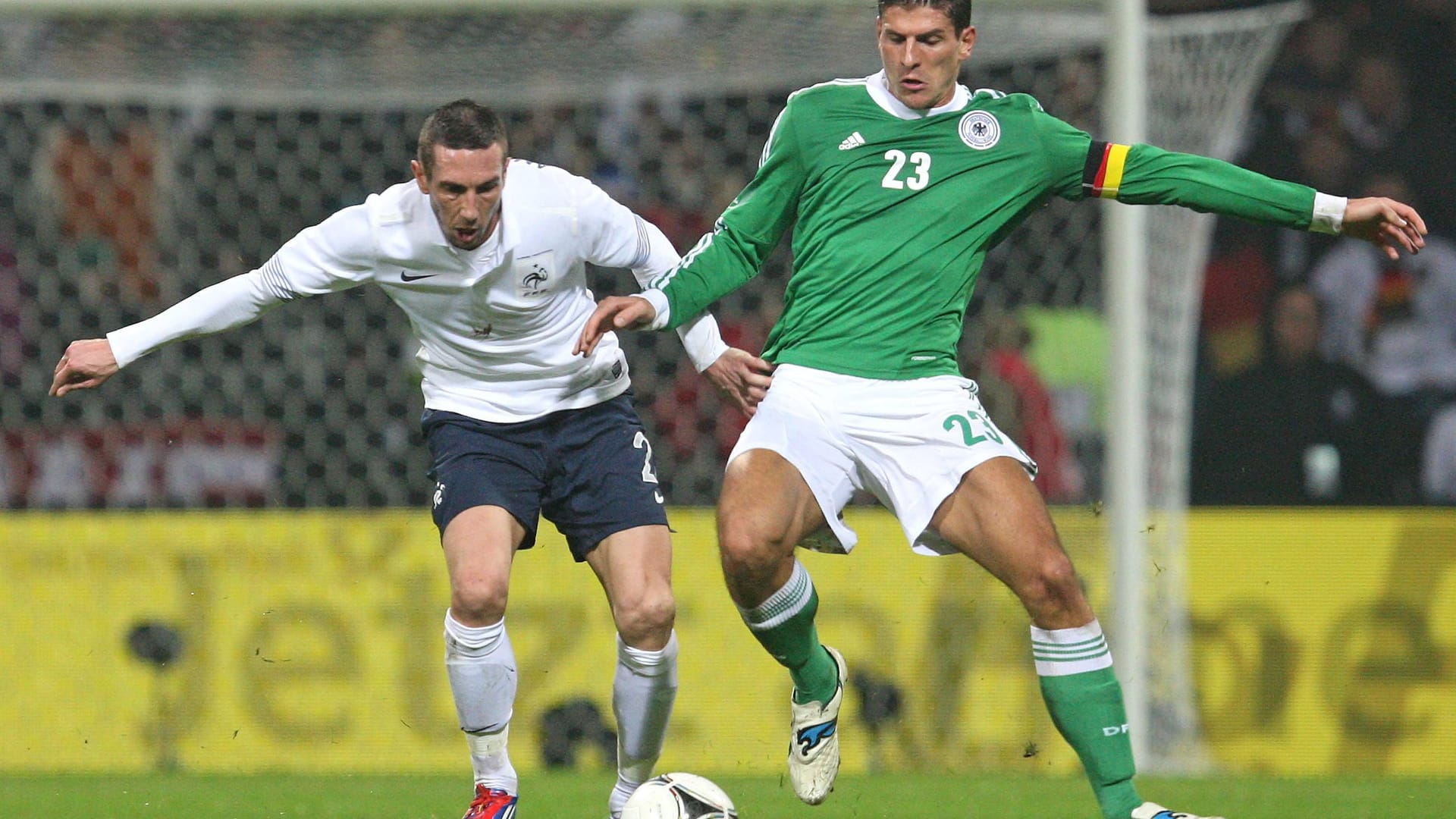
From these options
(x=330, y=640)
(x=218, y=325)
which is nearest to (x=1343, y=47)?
(x=330, y=640)

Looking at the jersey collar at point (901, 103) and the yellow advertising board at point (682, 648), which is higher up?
the jersey collar at point (901, 103)

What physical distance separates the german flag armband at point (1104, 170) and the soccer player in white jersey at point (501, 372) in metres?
1.04

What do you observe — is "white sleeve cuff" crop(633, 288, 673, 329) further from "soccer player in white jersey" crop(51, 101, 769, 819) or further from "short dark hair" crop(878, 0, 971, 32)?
"short dark hair" crop(878, 0, 971, 32)

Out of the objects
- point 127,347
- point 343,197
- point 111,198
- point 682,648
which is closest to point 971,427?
point 127,347

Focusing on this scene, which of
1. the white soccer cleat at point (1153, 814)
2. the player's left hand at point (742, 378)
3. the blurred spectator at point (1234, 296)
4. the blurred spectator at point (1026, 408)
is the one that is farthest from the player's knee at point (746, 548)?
the blurred spectator at point (1234, 296)


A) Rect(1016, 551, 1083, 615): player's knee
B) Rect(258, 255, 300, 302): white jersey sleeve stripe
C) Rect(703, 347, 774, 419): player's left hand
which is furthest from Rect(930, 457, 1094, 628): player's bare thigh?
Rect(258, 255, 300, 302): white jersey sleeve stripe

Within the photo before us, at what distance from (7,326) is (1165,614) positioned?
5.82m

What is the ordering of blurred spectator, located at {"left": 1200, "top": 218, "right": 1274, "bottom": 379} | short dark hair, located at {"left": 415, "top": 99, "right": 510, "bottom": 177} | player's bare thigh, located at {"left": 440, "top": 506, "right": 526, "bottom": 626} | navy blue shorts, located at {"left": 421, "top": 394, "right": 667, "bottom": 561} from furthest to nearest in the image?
blurred spectator, located at {"left": 1200, "top": 218, "right": 1274, "bottom": 379} → navy blue shorts, located at {"left": 421, "top": 394, "right": 667, "bottom": 561} → player's bare thigh, located at {"left": 440, "top": 506, "right": 526, "bottom": 626} → short dark hair, located at {"left": 415, "top": 99, "right": 510, "bottom": 177}

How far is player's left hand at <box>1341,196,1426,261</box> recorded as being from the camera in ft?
15.4

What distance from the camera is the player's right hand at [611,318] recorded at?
15.6 feet

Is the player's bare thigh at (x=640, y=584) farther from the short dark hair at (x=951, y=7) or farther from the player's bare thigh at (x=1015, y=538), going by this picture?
the short dark hair at (x=951, y=7)

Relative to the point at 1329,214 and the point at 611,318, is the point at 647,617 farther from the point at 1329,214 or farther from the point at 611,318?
the point at 1329,214

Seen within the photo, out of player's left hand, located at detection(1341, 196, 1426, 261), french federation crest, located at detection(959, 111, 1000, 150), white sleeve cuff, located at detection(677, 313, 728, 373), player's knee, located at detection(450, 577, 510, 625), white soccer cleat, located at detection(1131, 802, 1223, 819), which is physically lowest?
white soccer cleat, located at detection(1131, 802, 1223, 819)

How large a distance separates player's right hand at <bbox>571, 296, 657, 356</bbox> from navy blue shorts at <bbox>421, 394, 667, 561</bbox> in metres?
0.56
